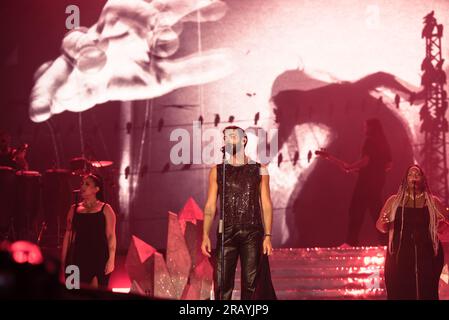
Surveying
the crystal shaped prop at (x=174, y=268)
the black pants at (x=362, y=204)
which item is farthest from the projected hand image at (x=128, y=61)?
the crystal shaped prop at (x=174, y=268)

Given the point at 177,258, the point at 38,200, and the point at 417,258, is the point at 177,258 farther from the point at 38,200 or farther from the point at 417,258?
the point at 38,200

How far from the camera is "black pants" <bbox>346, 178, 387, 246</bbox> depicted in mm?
12180

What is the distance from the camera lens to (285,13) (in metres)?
13.4

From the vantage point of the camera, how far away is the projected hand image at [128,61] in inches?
535

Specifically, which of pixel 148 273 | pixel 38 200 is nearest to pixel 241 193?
pixel 148 273

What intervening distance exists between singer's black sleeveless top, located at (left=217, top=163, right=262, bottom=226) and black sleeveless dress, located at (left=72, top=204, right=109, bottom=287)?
69.8 inches

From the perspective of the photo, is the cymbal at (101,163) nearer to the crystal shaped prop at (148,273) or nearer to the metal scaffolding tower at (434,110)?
A: the crystal shaped prop at (148,273)

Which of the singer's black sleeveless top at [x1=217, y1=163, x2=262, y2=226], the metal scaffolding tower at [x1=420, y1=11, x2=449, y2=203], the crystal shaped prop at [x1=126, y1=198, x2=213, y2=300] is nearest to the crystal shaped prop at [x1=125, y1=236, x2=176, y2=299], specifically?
the crystal shaped prop at [x1=126, y1=198, x2=213, y2=300]

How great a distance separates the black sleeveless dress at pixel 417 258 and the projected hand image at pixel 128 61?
6.02 metres

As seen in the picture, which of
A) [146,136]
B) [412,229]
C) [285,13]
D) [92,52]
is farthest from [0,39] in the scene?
[412,229]

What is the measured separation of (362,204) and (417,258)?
412 cm

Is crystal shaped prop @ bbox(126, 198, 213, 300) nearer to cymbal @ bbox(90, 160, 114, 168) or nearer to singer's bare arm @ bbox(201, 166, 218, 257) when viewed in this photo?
singer's bare arm @ bbox(201, 166, 218, 257)
